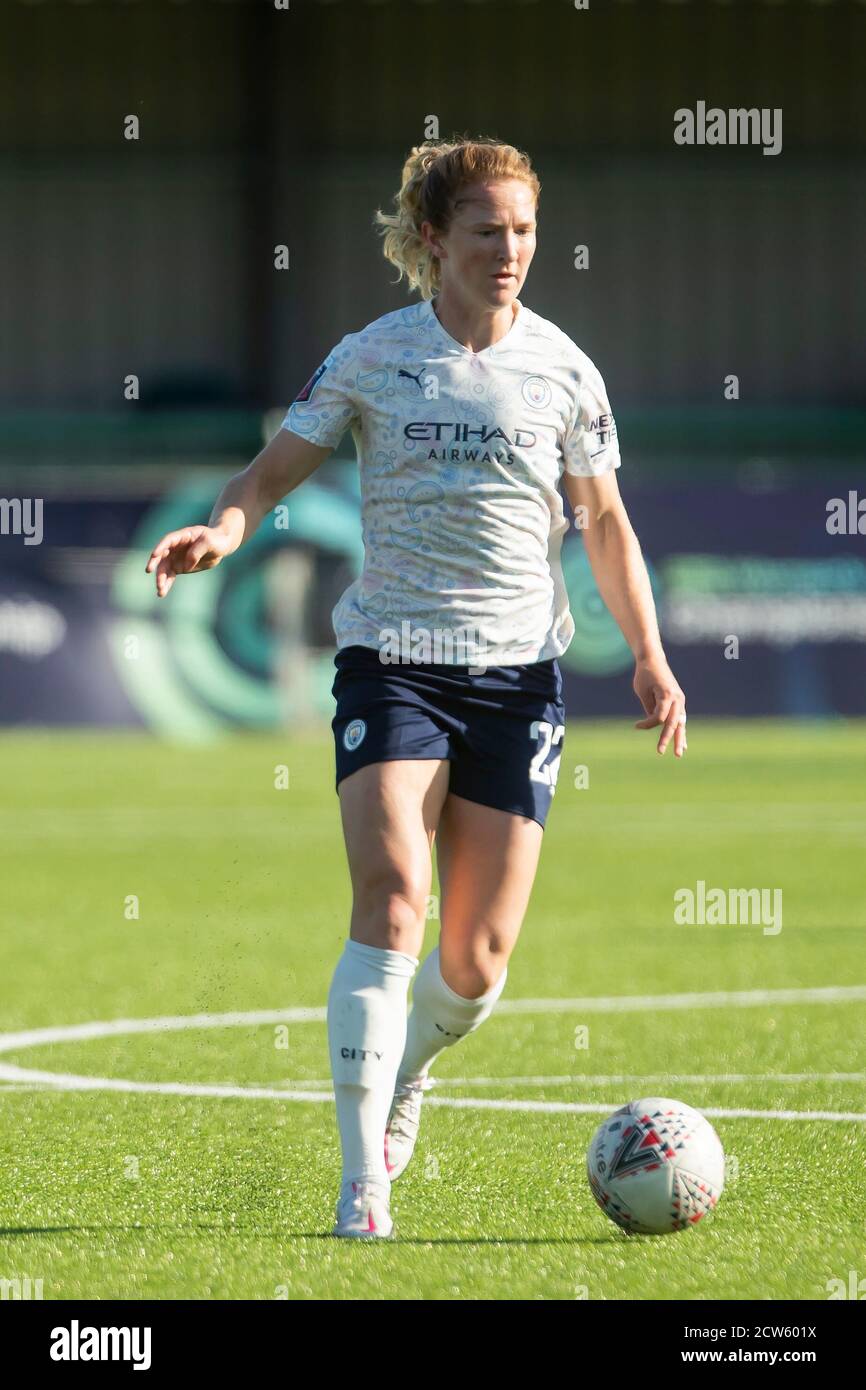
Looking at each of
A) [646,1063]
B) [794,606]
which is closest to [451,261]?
[646,1063]

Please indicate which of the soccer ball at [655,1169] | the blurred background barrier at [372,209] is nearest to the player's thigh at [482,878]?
the soccer ball at [655,1169]

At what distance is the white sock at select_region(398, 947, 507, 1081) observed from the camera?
14.6 feet

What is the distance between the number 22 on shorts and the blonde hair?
0.89m

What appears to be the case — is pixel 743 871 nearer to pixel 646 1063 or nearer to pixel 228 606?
pixel 646 1063

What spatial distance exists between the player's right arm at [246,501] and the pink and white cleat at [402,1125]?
122cm

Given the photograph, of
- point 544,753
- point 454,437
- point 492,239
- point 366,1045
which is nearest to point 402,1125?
point 366,1045

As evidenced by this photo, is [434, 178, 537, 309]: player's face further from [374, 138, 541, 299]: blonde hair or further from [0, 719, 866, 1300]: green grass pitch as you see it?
[0, 719, 866, 1300]: green grass pitch

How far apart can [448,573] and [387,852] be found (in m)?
0.57

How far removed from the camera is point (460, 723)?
13.7 feet

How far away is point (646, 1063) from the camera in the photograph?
5.89 metres

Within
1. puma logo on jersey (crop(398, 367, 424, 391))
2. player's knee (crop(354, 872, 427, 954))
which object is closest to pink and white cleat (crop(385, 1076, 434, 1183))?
player's knee (crop(354, 872, 427, 954))

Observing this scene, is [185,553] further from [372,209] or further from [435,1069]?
[372,209]

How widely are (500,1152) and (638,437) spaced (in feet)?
78.6

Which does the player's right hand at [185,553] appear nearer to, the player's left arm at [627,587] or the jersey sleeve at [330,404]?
the jersey sleeve at [330,404]
